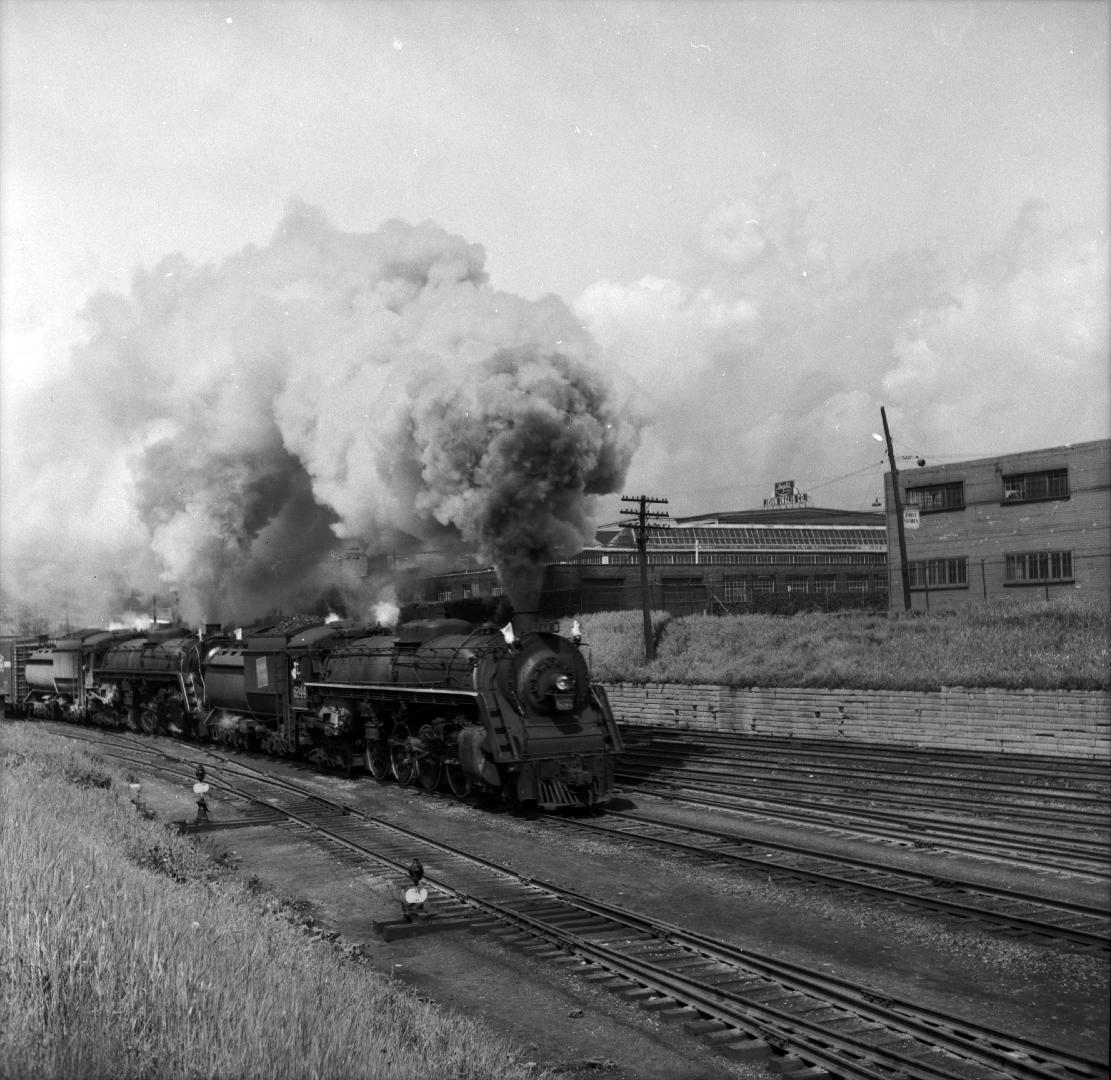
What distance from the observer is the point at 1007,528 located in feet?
132

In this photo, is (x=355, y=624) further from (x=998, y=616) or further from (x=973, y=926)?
(x=998, y=616)

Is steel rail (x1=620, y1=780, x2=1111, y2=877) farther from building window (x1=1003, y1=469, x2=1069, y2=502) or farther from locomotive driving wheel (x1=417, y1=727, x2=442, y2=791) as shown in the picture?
building window (x1=1003, y1=469, x2=1069, y2=502)

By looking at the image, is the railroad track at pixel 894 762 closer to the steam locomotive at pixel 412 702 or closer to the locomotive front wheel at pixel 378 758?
the steam locomotive at pixel 412 702

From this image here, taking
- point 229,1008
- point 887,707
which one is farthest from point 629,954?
point 887,707

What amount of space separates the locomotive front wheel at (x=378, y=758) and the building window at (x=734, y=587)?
2888cm

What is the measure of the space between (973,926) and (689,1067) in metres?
4.05

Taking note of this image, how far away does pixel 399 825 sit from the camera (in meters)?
15.3

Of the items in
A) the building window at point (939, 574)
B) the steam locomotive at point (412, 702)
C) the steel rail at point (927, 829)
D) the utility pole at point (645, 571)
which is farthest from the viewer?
the building window at point (939, 574)

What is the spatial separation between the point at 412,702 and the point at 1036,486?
3038 centimetres

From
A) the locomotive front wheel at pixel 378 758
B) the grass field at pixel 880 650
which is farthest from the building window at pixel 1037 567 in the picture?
the locomotive front wheel at pixel 378 758

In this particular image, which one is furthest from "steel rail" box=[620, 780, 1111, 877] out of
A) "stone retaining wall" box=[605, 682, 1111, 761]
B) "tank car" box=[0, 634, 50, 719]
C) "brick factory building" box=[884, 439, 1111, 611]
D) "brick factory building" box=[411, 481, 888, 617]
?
"tank car" box=[0, 634, 50, 719]

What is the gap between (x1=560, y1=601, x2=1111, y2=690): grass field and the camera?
23.0 meters

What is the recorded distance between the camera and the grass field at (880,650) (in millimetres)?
23031

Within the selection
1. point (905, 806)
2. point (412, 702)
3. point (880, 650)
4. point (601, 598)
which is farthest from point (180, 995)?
point (601, 598)
